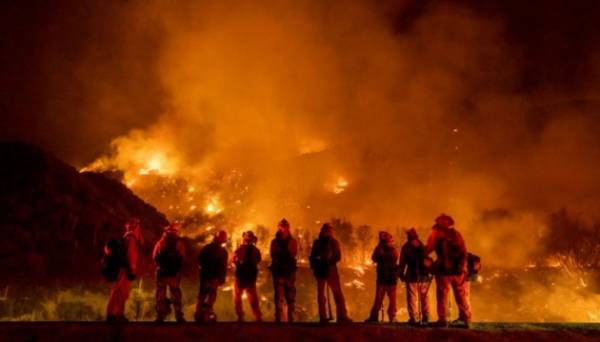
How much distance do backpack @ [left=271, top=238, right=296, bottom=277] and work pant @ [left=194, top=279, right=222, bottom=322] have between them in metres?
1.59

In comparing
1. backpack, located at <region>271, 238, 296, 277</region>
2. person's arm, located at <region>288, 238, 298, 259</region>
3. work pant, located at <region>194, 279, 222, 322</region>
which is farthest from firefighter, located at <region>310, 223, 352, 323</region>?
work pant, located at <region>194, 279, 222, 322</region>

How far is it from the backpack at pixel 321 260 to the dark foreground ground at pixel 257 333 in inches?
78.1

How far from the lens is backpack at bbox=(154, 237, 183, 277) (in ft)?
38.5

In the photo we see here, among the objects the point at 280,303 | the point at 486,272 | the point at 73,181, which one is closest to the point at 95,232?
the point at 73,181

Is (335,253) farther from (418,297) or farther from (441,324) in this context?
(441,324)

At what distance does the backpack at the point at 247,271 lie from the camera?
12453 mm

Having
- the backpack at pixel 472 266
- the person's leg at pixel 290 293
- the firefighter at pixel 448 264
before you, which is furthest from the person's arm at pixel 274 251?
the backpack at pixel 472 266

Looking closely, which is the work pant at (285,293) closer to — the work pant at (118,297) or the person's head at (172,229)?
the person's head at (172,229)

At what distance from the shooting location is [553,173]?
123 meters

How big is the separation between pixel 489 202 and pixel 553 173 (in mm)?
24462

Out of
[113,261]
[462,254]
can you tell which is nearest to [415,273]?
[462,254]

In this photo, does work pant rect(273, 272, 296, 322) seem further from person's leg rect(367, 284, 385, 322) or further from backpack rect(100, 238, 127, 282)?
backpack rect(100, 238, 127, 282)

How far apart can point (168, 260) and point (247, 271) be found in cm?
213

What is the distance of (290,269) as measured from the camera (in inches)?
477
